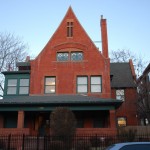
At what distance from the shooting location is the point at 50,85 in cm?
2938

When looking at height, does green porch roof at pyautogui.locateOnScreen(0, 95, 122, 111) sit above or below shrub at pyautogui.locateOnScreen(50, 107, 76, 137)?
above

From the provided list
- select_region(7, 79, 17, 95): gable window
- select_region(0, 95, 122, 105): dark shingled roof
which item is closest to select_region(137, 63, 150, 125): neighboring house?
select_region(0, 95, 122, 105): dark shingled roof

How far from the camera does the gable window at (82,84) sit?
2900cm

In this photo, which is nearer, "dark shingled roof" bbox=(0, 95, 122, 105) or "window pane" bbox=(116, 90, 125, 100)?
"dark shingled roof" bbox=(0, 95, 122, 105)

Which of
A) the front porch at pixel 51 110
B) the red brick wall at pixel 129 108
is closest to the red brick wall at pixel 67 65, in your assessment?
the front porch at pixel 51 110

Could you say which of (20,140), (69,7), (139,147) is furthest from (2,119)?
(139,147)

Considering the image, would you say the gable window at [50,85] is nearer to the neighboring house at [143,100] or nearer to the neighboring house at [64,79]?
the neighboring house at [64,79]

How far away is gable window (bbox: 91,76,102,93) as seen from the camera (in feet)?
94.9

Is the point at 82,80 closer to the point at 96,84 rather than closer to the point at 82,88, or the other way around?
the point at 82,88

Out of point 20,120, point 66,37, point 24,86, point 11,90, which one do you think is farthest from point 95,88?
point 11,90

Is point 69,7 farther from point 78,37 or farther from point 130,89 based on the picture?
point 130,89

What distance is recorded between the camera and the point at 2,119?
2709cm

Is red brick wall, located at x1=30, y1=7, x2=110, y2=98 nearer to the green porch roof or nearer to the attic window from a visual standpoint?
the attic window

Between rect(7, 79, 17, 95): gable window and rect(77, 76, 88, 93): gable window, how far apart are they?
7128 mm
